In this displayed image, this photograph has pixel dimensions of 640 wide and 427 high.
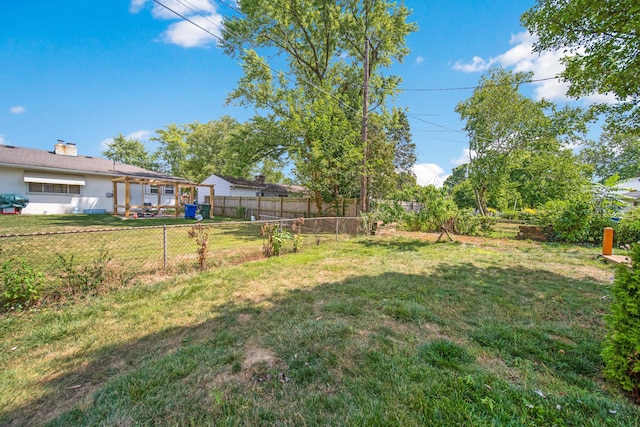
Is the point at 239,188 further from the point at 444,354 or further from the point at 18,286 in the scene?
the point at 444,354

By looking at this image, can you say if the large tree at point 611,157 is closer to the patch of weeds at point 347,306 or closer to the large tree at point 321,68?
the large tree at point 321,68

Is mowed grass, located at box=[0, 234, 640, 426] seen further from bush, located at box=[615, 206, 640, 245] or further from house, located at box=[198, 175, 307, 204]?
house, located at box=[198, 175, 307, 204]

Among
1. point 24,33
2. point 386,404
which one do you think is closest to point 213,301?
point 386,404

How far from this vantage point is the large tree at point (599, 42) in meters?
4.52

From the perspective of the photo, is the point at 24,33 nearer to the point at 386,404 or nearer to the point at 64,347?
the point at 64,347

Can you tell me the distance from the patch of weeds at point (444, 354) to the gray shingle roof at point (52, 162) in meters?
20.7

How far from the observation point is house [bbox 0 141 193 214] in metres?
14.1

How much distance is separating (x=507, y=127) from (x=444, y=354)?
20727 mm

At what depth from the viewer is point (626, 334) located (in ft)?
6.14

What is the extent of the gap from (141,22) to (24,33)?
2754 mm

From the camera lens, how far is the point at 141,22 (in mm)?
7363

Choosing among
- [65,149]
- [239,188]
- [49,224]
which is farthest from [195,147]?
[49,224]

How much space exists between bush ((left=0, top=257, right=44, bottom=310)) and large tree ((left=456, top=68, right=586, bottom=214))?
72.0 ft

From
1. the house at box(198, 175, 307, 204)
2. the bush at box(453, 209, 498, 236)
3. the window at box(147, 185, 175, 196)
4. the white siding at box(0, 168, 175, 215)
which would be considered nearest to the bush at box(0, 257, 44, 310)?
the bush at box(453, 209, 498, 236)
